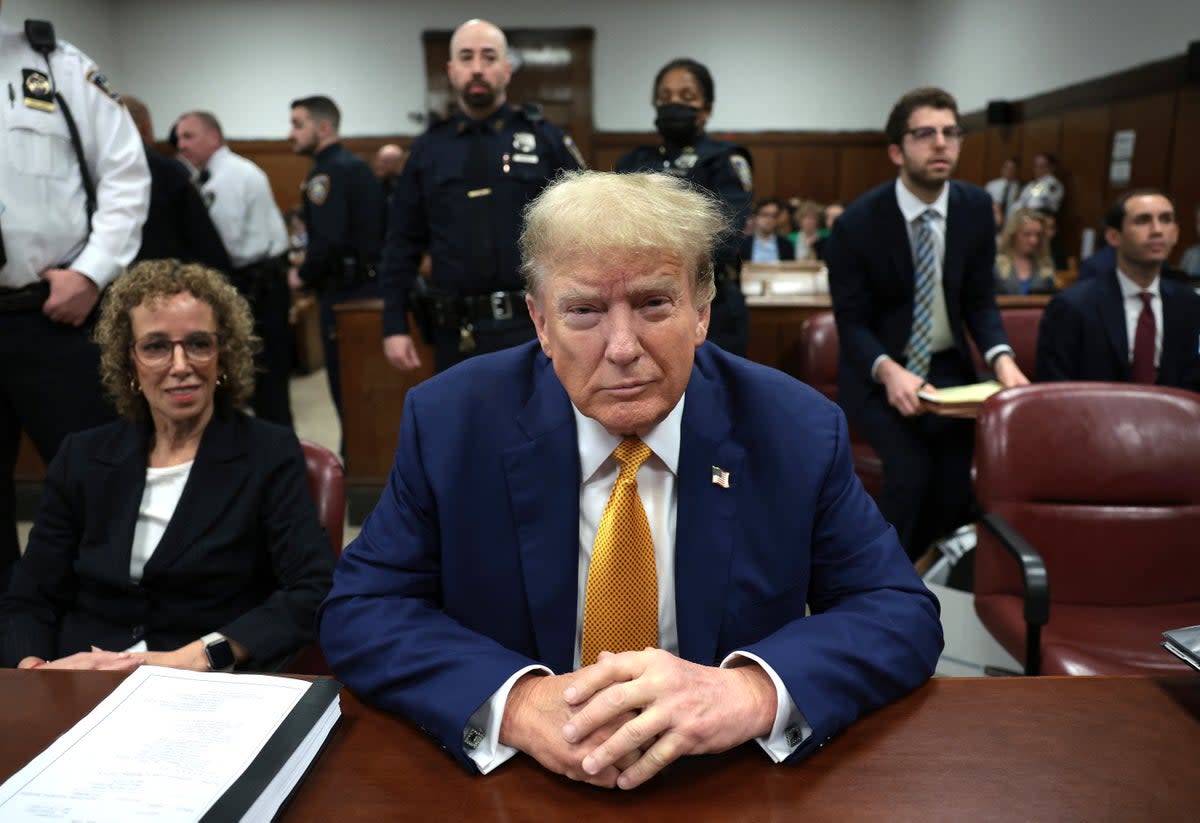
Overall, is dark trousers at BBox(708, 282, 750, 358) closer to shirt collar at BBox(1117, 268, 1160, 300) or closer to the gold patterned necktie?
shirt collar at BBox(1117, 268, 1160, 300)

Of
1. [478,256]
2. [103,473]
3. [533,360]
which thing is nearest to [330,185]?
[478,256]

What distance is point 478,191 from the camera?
3047 mm

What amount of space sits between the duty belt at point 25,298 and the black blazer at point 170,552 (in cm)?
68

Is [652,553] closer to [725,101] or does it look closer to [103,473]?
[103,473]

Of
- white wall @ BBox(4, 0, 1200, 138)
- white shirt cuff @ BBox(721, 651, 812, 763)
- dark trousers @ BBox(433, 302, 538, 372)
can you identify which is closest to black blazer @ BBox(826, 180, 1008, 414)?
dark trousers @ BBox(433, 302, 538, 372)

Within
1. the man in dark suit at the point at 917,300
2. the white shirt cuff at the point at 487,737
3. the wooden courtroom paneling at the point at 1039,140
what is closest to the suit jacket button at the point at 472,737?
the white shirt cuff at the point at 487,737

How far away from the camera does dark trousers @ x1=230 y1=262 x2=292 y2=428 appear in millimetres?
4371

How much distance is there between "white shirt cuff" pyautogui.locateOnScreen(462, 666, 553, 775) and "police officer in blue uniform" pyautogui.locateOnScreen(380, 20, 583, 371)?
82.2 inches

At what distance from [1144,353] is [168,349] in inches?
116

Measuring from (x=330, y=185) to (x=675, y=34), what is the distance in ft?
26.8

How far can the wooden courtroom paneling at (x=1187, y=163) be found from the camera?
6.40m

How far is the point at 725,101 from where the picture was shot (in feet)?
39.4

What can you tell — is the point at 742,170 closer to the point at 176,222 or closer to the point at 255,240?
the point at 176,222

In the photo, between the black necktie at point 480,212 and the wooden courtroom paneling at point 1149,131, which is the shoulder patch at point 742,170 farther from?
the wooden courtroom paneling at point 1149,131
